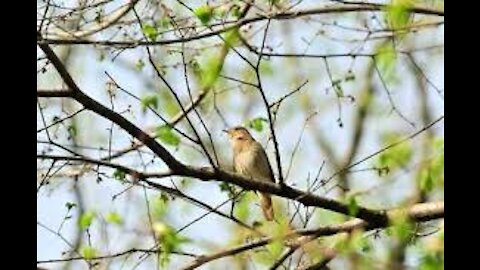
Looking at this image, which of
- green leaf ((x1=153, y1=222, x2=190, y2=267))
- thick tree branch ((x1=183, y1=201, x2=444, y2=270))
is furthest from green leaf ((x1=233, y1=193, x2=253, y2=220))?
green leaf ((x1=153, y1=222, x2=190, y2=267))

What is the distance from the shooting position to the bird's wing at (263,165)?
22.2 ft

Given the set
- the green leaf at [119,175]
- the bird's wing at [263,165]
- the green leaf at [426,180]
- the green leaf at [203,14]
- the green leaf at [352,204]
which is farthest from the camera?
the bird's wing at [263,165]

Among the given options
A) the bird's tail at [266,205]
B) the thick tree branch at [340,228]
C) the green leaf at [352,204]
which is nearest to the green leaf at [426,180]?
the green leaf at [352,204]

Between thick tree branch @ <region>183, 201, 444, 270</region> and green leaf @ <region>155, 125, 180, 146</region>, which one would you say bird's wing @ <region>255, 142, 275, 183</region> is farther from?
green leaf @ <region>155, 125, 180, 146</region>

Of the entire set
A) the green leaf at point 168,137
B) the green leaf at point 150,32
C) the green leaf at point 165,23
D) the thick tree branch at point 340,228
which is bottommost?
the thick tree branch at point 340,228

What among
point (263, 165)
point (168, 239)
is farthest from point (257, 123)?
point (263, 165)

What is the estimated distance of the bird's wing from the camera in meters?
6.78

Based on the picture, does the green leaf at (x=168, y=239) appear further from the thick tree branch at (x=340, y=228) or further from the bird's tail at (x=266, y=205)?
the bird's tail at (x=266, y=205)

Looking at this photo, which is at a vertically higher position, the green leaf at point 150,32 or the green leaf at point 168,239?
the green leaf at point 150,32

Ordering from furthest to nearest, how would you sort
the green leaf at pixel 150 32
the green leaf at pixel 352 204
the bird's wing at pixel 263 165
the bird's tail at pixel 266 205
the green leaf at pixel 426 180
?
the bird's wing at pixel 263 165, the bird's tail at pixel 266 205, the green leaf at pixel 150 32, the green leaf at pixel 352 204, the green leaf at pixel 426 180

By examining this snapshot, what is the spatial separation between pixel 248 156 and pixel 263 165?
14cm
